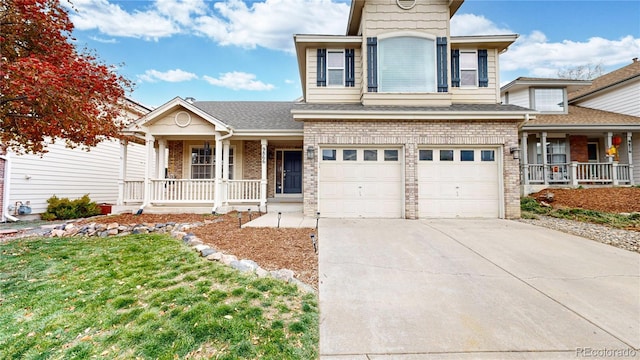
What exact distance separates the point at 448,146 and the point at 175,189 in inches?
381

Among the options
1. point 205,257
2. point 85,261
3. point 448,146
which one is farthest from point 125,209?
point 448,146

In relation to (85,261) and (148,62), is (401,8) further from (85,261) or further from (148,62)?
(148,62)

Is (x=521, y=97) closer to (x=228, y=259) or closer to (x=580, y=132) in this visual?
(x=580, y=132)

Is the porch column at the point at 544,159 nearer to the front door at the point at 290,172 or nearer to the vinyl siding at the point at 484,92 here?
the vinyl siding at the point at 484,92

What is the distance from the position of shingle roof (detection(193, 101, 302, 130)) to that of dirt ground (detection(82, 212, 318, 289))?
172 inches

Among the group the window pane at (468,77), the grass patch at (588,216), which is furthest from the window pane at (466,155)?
the window pane at (468,77)

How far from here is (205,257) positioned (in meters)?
4.67

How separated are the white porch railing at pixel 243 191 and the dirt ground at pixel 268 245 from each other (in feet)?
7.59

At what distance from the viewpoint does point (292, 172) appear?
40.3 ft

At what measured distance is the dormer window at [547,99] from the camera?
14.5 m

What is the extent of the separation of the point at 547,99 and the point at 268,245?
17.3 m

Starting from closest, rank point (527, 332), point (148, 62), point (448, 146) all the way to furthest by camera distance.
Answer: point (527, 332)
point (448, 146)
point (148, 62)

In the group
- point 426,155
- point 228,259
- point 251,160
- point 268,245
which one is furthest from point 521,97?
point 228,259

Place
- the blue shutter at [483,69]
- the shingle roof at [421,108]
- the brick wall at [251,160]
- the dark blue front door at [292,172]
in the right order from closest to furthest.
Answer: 1. the shingle roof at [421,108]
2. the blue shutter at [483,69]
3. the brick wall at [251,160]
4. the dark blue front door at [292,172]
